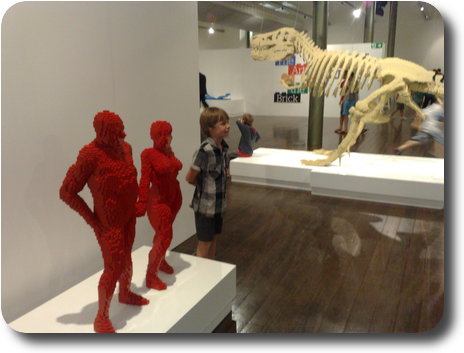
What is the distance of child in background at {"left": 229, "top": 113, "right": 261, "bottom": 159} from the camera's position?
17.6 feet

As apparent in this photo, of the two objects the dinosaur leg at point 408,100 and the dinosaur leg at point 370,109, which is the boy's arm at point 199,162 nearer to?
the dinosaur leg at point 370,109

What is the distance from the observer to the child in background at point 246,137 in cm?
537

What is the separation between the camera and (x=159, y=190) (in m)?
2.13

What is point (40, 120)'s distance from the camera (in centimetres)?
207

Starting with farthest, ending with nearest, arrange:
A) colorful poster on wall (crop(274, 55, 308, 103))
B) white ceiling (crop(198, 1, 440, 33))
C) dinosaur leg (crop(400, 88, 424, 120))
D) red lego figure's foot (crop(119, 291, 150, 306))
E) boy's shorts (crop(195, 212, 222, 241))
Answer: colorful poster on wall (crop(274, 55, 308, 103)) < dinosaur leg (crop(400, 88, 424, 120)) < white ceiling (crop(198, 1, 440, 33)) < boy's shorts (crop(195, 212, 222, 241)) < red lego figure's foot (crop(119, 291, 150, 306))

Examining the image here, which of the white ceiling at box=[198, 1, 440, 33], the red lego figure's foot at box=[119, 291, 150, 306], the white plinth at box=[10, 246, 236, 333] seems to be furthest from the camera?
the white ceiling at box=[198, 1, 440, 33]

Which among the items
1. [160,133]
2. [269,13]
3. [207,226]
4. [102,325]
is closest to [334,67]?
[269,13]

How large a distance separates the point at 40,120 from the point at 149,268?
99 centimetres

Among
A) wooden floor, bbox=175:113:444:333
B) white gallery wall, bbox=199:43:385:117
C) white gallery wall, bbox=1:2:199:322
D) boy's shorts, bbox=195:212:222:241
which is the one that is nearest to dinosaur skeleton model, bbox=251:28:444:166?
wooden floor, bbox=175:113:444:333

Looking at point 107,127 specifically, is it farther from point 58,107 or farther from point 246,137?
point 246,137

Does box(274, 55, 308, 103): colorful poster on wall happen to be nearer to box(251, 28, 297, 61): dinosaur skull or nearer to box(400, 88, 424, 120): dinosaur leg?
box(251, 28, 297, 61): dinosaur skull

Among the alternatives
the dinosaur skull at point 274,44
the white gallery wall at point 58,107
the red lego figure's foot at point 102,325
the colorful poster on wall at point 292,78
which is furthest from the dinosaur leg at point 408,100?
the red lego figure's foot at point 102,325

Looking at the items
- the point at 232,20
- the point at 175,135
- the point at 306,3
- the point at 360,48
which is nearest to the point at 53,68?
the point at 175,135

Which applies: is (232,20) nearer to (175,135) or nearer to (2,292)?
(175,135)
